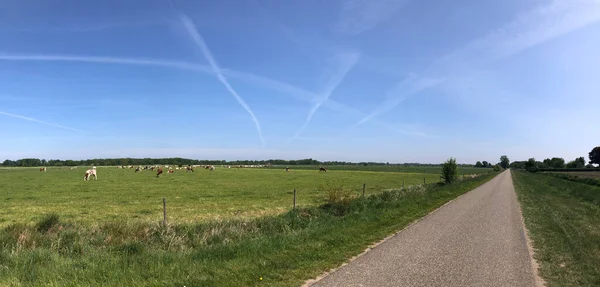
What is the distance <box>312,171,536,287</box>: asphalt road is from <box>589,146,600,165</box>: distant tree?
210 metres

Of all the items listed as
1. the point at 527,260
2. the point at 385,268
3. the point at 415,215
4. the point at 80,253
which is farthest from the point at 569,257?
the point at 80,253

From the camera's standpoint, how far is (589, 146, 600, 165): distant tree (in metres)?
174

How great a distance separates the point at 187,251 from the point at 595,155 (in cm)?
22497

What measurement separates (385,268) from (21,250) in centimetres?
964

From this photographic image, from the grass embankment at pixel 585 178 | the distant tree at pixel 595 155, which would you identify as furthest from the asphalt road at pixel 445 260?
the distant tree at pixel 595 155

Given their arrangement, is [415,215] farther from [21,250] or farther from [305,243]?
[21,250]

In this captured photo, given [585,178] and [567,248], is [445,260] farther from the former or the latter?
[585,178]

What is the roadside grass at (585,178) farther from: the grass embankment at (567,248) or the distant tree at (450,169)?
the grass embankment at (567,248)

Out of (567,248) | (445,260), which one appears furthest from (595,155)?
(445,260)

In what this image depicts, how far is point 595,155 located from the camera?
178 meters

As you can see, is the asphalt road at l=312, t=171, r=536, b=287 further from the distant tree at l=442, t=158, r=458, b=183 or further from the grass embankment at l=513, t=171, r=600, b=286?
the distant tree at l=442, t=158, r=458, b=183

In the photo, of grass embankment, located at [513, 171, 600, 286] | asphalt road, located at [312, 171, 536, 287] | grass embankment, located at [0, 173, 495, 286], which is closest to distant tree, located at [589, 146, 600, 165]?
grass embankment, located at [513, 171, 600, 286]

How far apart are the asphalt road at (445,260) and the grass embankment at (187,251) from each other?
0.64m

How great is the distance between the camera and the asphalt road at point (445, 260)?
7.15m
